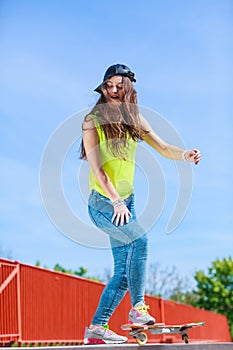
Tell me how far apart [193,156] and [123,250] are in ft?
2.62

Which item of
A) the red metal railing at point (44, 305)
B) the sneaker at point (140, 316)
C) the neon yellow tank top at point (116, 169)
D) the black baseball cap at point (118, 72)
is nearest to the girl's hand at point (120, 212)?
the neon yellow tank top at point (116, 169)

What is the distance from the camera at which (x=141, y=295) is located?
4930 mm

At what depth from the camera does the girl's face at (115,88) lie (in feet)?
16.6

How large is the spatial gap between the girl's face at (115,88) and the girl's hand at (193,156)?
0.58m

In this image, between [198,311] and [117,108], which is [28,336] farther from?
[198,311]

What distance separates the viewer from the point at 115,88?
505cm

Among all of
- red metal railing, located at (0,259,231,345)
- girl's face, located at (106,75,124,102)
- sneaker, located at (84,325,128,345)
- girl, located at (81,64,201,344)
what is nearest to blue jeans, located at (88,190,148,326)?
girl, located at (81,64,201,344)

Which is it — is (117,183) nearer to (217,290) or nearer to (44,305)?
(44,305)

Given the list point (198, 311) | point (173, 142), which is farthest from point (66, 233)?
point (198, 311)

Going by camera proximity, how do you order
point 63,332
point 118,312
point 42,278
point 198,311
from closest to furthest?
1. point 42,278
2. point 63,332
3. point 118,312
4. point 198,311

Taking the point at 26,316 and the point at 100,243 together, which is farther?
the point at 26,316

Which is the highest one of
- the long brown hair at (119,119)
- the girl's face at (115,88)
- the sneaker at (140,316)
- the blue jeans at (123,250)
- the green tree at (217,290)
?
the green tree at (217,290)

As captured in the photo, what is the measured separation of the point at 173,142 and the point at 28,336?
896cm

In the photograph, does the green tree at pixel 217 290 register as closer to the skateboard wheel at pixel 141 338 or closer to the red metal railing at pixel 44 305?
the red metal railing at pixel 44 305
